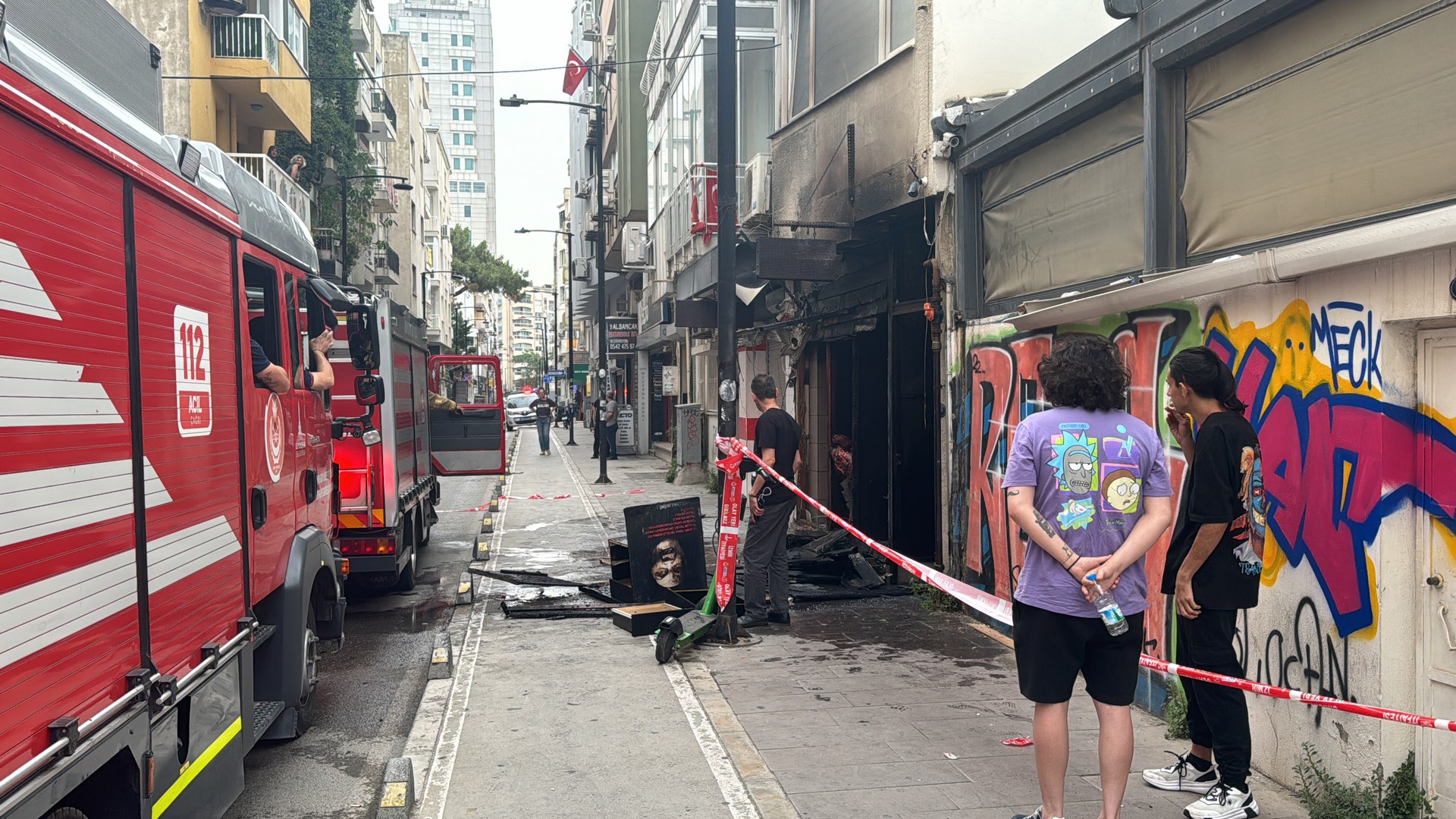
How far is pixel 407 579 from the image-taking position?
37.3 feet

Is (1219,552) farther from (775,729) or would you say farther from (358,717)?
(358,717)

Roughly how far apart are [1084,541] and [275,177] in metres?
21.5

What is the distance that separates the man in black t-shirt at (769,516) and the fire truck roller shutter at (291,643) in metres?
3.41

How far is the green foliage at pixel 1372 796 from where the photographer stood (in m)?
4.12

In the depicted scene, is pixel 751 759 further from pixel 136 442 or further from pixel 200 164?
pixel 200 164

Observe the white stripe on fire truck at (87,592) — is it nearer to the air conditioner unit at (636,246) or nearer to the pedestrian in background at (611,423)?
the pedestrian in background at (611,423)

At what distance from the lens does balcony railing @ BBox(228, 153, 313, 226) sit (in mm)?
21297

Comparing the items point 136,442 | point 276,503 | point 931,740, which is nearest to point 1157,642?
point 931,740

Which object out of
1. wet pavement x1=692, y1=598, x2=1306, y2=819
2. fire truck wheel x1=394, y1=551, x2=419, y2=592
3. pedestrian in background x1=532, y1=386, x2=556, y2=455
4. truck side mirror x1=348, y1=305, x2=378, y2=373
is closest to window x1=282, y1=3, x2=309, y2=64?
pedestrian in background x1=532, y1=386, x2=556, y2=455

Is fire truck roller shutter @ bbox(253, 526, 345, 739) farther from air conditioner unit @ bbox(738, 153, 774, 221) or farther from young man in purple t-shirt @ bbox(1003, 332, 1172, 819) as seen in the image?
air conditioner unit @ bbox(738, 153, 774, 221)

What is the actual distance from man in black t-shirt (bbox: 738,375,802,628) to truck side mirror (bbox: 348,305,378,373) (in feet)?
9.06

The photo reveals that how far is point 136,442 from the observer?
3439 mm

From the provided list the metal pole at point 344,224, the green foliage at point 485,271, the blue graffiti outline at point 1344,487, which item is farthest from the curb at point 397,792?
the green foliage at point 485,271

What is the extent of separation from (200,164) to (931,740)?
4.35 metres
